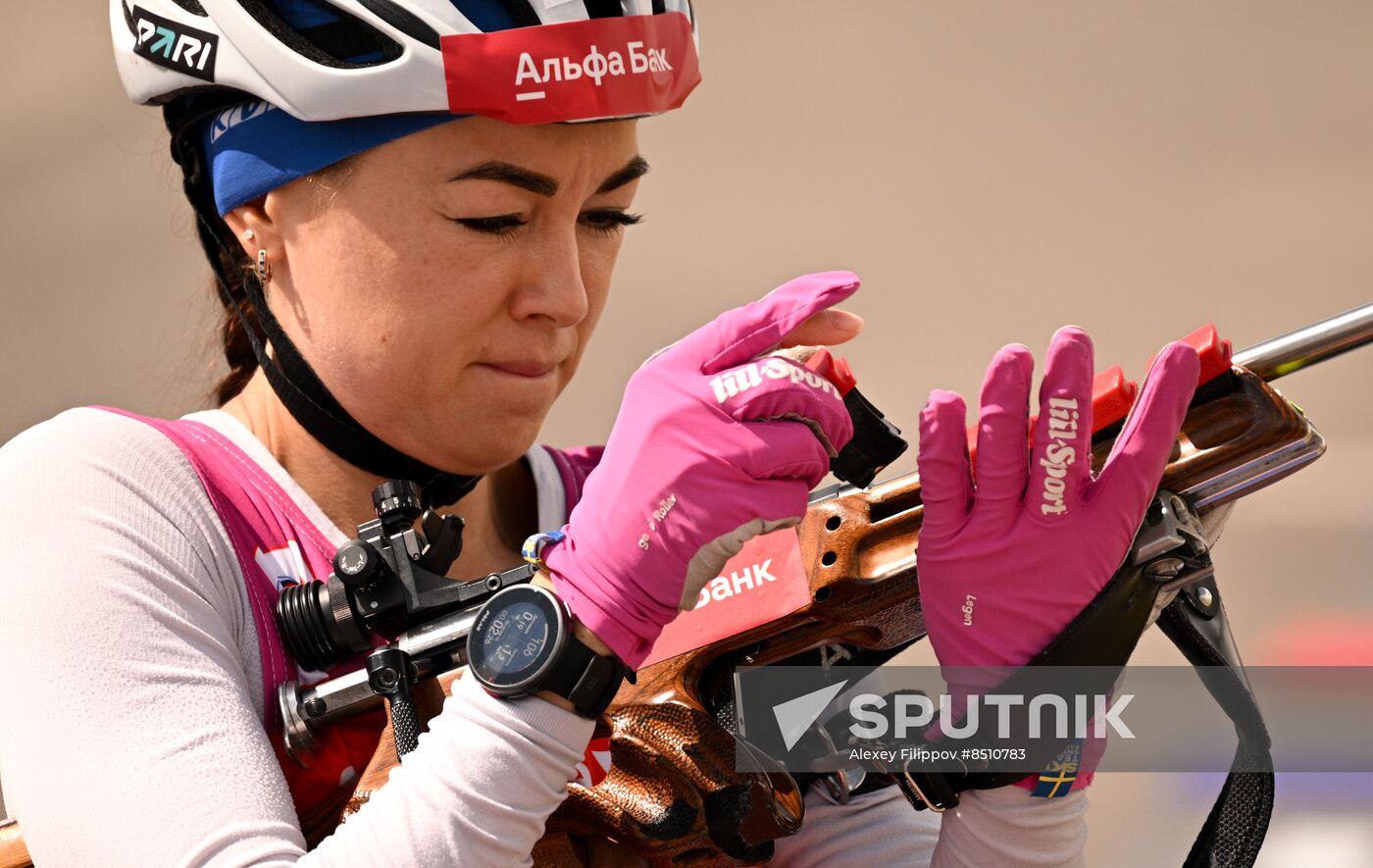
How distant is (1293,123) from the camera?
15.3 ft

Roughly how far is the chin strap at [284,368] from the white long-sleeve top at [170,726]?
17 cm

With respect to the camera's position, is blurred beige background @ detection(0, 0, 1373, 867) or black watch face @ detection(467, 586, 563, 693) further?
blurred beige background @ detection(0, 0, 1373, 867)

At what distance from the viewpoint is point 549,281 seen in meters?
1.60

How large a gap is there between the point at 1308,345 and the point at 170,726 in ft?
3.75

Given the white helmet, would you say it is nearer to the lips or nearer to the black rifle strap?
the lips

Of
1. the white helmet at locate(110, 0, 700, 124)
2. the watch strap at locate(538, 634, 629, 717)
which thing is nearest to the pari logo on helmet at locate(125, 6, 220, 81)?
the white helmet at locate(110, 0, 700, 124)

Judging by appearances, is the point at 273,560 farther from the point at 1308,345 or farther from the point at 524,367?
the point at 1308,345

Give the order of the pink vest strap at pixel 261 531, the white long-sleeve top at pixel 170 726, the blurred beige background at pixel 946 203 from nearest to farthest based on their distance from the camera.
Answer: the white long-sleeve top at pixel 170 726 < the pink vest strap at pixel 261 531 < the blurred beige background at pixel 946 203

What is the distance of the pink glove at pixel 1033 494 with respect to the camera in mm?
1454

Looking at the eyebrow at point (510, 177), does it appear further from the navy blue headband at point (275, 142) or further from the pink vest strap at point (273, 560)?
the pink vest strap at point (273, 560)

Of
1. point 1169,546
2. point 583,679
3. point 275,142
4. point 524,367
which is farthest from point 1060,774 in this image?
point 275,142

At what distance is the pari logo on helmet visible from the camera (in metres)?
1.67

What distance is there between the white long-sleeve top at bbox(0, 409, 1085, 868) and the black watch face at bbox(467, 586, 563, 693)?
2 cm

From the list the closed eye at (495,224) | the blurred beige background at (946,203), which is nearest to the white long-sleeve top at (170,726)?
the closed eye at (495,224)
